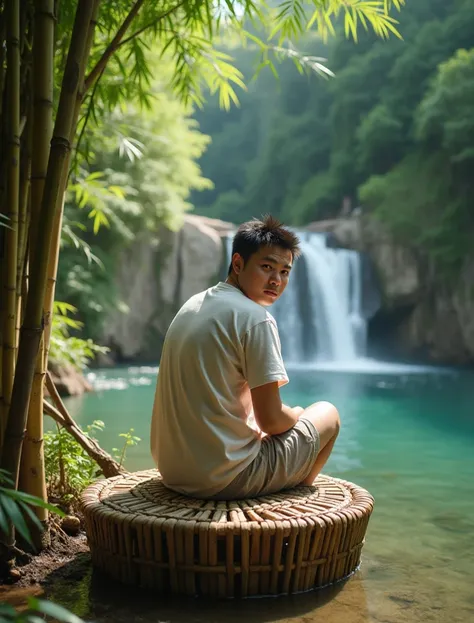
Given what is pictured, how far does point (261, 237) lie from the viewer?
259cm

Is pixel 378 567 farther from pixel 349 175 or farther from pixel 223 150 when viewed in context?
pixel 223 150

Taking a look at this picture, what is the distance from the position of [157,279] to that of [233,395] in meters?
13.6

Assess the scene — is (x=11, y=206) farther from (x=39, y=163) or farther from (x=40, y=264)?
(x=40, y=264)

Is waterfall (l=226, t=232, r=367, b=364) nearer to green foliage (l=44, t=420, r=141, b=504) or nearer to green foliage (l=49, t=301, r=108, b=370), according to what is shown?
green foliage (l=49, t=301, r=108, b=370)

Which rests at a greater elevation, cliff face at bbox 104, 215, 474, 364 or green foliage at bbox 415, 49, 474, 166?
green foliage at bbox 415, 49, 474, 166

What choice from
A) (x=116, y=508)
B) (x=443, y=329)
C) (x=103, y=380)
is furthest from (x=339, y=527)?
(x=443, y=329)

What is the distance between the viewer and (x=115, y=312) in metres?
15.2

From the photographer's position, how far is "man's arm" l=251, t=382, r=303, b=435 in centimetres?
243

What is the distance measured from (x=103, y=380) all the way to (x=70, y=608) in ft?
32.5

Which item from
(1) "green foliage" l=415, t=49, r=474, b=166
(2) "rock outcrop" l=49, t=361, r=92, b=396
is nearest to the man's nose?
(2) "rock outcrop" l=49, t=361, r=92, b=396

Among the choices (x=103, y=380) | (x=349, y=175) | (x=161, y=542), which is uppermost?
(x=349, y=175)

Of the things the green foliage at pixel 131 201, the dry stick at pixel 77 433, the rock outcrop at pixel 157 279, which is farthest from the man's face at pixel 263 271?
the rock outcrop at pixel 157 279

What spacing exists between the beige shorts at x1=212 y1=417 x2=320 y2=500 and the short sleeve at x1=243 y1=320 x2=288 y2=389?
248 millimetres

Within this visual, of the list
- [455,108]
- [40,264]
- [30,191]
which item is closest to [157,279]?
[455,108]
